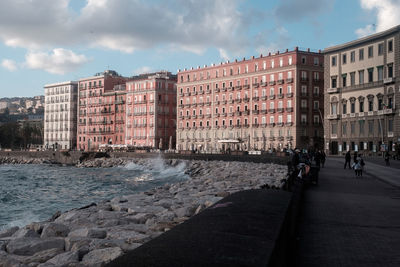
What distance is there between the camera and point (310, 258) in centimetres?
780

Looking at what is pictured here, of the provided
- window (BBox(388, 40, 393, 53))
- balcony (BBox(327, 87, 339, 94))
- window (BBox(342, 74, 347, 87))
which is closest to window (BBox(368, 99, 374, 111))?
window (BBox(342, 74, 347, 87))

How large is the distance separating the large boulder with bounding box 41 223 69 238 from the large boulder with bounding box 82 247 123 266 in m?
2.69

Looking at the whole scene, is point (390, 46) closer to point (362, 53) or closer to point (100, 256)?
point (362, 53)

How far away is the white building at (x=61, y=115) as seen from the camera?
13388cm

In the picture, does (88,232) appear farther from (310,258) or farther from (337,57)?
(337,57)

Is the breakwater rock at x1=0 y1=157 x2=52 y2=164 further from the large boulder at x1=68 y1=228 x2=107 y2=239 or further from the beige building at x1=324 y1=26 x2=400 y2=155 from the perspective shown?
the large boulder at x1=68 y1=228 x2=107 y2=239

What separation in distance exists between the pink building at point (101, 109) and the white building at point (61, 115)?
233 inches

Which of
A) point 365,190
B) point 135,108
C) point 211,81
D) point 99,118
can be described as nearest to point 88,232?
point 365,190

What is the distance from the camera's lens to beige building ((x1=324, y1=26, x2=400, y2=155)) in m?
65.1

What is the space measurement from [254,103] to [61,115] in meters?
70.2

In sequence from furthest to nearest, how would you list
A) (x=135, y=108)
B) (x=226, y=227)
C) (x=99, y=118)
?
1. (x=99, y=118)
2. (x=135, y=108)
3. (x=226, y=227)

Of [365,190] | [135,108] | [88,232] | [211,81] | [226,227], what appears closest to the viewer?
[226,227]

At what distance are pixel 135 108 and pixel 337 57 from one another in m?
54.1

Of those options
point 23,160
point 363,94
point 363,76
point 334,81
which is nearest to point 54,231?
point 363,94
